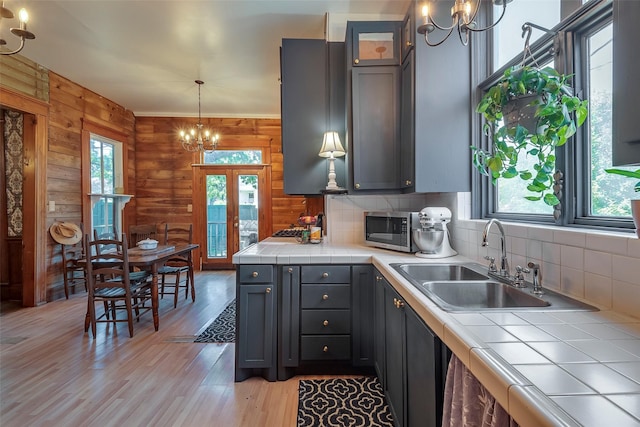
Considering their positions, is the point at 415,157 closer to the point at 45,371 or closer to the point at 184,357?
the point at 184,357

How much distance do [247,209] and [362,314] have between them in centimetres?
412

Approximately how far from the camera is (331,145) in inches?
90.7

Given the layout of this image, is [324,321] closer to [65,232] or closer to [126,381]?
[126,381]

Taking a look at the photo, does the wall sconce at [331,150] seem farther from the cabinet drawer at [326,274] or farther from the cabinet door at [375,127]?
the cabinet drawer at [326,274]

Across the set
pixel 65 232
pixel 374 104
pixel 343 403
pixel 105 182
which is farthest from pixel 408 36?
pixel 105 182

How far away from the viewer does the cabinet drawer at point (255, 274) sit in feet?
6.39

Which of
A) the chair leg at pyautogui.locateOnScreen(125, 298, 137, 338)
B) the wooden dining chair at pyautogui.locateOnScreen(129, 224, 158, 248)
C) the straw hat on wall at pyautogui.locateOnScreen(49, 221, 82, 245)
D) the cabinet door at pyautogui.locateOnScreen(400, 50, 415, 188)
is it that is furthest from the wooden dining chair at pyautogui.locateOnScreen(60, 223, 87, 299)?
the cabinet door at pyautogui.locateOnScreen(400, 50, 415, 188)

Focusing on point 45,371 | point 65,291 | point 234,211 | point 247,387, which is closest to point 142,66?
point 234,211

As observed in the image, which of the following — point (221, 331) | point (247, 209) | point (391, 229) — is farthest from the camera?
point (247, 209)

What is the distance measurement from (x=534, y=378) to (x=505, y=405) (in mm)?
80

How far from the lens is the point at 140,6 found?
103 inches

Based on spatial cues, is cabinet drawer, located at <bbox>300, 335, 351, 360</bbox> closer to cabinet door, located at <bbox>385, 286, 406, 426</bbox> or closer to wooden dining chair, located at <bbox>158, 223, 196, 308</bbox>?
cabinet door, located at <bbox>385, 286, 406, 426</bbox>

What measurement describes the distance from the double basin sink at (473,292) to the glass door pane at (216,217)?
4.59 m

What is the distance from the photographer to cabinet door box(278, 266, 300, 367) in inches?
77.3
